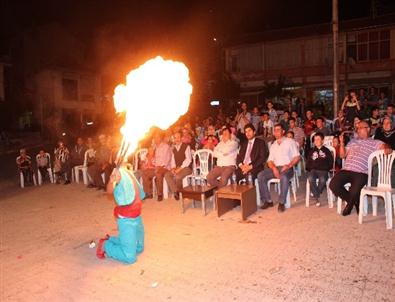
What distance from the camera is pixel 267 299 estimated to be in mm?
4328

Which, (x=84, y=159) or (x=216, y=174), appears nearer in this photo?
(x=216, y=174)

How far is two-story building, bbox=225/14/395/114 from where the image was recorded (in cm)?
2548

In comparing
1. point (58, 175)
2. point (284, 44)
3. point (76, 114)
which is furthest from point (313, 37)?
point (58, 175)

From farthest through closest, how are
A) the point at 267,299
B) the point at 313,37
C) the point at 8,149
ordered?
the point at 313,37, the point at 8,149, the point at 267,299

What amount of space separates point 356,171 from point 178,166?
4205 mm

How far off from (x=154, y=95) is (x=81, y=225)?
112 inches

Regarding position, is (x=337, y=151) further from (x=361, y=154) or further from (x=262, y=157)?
(x=262, y=157)

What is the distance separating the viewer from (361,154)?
7.25 meters

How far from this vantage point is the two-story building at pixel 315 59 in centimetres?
2548

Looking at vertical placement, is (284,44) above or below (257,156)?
above

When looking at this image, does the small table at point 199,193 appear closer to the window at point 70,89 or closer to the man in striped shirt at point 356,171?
the man in striped shirt at point 356,171

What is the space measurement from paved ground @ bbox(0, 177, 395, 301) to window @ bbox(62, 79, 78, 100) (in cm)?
2430

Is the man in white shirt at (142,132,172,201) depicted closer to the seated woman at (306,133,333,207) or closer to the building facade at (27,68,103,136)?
the seated woman at (306,133,333,207)

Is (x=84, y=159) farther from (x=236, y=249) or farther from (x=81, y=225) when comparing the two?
(x=236, y=249)
